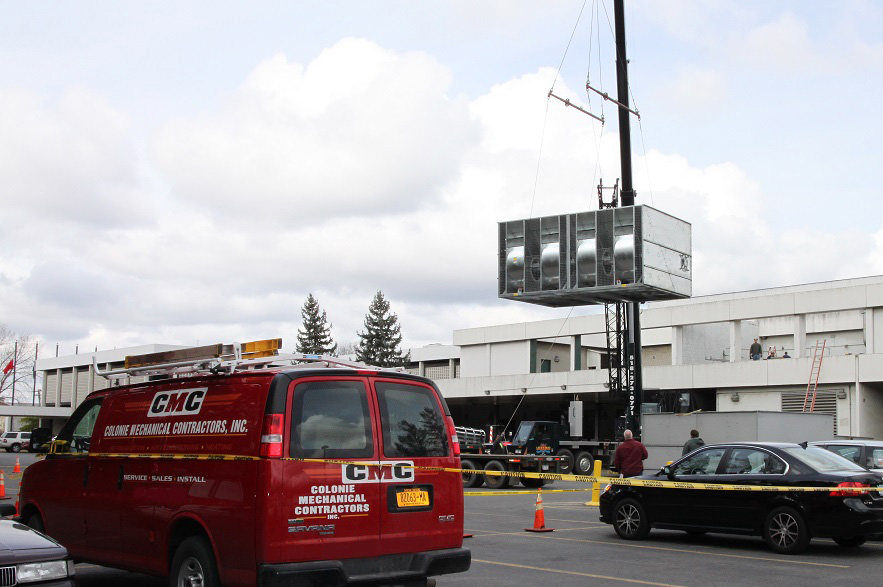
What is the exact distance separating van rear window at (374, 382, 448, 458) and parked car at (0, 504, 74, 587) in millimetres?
2631

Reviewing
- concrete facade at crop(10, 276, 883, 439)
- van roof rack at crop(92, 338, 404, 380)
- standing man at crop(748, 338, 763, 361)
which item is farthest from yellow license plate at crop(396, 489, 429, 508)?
standing man at crop(748, 338, 763, 361)

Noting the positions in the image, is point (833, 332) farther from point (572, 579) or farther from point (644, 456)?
point (572, 579)

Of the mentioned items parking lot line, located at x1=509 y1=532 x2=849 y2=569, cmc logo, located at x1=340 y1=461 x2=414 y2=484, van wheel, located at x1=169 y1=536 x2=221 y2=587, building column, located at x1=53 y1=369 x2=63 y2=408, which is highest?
building column, located at x1=53 y1=369 x2=63 y2=408

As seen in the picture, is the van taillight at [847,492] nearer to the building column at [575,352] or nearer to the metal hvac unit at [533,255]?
the metal hvac unit at [533,255]

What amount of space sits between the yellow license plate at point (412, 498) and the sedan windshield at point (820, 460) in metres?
7.10

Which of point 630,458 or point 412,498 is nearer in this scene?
point 412,498

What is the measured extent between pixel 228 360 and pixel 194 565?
5.80 feet

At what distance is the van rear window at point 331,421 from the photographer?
304 inches

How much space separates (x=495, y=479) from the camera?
2981 cm

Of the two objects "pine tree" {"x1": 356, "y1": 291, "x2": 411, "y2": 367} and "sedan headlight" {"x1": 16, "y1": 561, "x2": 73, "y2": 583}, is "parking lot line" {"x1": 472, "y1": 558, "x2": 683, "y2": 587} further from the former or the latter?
"pine tree" {"x1": 356, "y1": 291, "x2": 411, "y2": 367}

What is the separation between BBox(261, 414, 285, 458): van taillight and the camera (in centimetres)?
751

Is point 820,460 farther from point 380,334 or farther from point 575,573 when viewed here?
point 380,334

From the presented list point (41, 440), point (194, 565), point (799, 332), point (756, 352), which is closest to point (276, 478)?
point (194, 565)

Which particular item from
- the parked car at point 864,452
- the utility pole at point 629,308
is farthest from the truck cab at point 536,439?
the parked car at point 864,452
